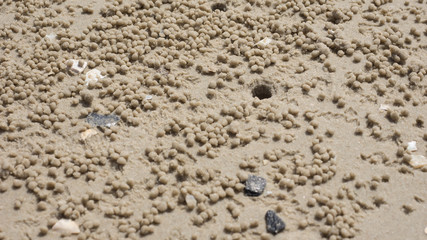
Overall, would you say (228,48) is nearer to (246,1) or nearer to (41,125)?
(246,1)

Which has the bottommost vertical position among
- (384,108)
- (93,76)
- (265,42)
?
(93,76)

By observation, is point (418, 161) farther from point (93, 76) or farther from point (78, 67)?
point (78, 67)

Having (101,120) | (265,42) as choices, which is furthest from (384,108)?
(101,120)

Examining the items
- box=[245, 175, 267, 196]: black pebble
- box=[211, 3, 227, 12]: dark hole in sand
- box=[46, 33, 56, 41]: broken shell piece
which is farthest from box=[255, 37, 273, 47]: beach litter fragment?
box=[46, 33, 56, 41]: broken shell piece

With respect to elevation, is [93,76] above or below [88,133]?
above

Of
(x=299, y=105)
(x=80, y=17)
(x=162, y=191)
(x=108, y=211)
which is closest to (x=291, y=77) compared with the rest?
(x=299, y=105)

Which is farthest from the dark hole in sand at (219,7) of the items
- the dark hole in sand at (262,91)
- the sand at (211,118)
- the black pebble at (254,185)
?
the black pebble at (254,185)

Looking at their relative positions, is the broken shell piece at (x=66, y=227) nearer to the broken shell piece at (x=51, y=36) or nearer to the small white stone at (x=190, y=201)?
the small white stone at (x=190, y=201)
